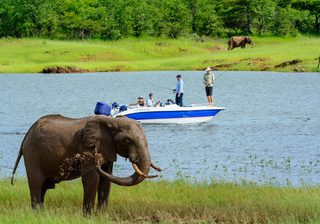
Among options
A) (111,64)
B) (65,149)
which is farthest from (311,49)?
(65,149)

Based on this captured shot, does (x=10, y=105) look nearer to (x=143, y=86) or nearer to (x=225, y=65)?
(x=143, y=86)

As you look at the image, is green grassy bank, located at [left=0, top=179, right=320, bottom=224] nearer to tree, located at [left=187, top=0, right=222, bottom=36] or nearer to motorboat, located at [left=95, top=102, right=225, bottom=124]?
motorboat, located at [left=95, top=102, right=225, bottom=124]

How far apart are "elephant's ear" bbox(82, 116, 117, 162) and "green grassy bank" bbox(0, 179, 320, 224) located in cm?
98

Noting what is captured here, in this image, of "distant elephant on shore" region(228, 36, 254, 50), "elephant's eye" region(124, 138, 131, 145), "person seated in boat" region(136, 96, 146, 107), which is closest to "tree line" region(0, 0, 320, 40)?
"distant elephant on shore" region(228, 36, 254, 50)

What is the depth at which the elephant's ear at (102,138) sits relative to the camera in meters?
13.1

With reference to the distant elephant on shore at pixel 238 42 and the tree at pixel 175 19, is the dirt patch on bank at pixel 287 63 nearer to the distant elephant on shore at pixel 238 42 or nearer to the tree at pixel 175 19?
the distant elephant on shore at pixel 238 42

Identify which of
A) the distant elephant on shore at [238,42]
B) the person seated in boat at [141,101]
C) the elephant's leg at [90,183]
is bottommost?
the distant elephant on shore at [238,42]

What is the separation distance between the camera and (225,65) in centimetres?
7900

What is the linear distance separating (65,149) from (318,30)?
104522mm

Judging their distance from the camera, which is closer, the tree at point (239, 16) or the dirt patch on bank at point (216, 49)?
the dirt patch on bank at point (216, 49)

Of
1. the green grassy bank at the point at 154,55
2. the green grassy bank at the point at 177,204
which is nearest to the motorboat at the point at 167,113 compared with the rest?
the green grassy bank at the point at 177,204

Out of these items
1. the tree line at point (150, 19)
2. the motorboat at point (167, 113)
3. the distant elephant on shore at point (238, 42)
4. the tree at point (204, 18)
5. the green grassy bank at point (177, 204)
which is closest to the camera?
the green grassy bank at point (177, 204)

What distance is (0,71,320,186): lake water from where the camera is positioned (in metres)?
23.2

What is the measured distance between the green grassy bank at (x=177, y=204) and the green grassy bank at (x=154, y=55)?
57.2 meters
